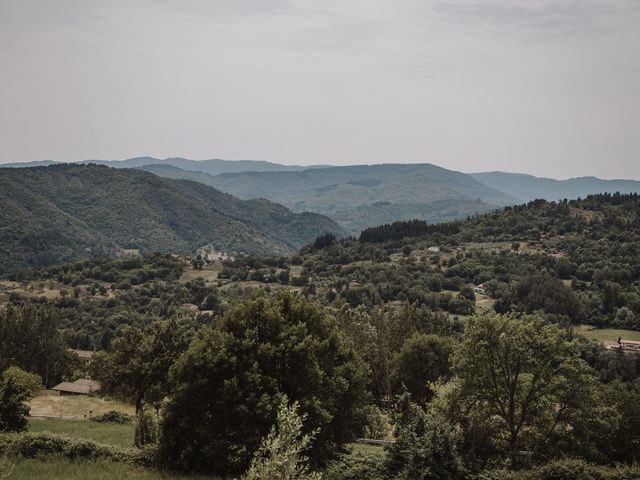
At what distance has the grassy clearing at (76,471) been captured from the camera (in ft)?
74.6

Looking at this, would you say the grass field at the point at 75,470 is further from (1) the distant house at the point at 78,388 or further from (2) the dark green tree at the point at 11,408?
(1) the distant house at the point at 78,388

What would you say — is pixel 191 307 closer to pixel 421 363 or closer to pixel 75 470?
pixel 421 363

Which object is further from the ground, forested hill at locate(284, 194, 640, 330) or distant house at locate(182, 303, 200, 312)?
forested hill at locate(284, 194, 640, 330)

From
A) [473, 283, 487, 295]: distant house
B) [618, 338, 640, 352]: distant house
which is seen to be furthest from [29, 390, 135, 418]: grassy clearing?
[473, 283, 487, 295]: distant house

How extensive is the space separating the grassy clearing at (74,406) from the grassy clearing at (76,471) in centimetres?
2608

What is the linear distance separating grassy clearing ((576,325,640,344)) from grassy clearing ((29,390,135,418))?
98690 millimetres

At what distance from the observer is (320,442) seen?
2794 centimetres

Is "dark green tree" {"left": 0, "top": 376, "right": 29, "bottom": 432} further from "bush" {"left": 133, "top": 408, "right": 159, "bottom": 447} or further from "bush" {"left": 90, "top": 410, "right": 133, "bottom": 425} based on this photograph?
"bush" {"left": 90, "top": 410, "right": 133, "bottom": 425}

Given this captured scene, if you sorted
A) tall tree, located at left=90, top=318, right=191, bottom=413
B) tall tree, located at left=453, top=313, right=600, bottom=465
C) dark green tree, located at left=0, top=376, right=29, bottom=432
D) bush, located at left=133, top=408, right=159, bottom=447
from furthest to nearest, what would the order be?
tall tree, located at left=90, top=318, right=191, bottom=413 < tall tree, located at left=453, top=313, right=600, bottom=465 < dark green tree, located at left=0, top=376, right=29, bottom=432 < bush, located at left=133, top=408, right=159, bottom=447

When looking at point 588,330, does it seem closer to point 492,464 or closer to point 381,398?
point 381,398

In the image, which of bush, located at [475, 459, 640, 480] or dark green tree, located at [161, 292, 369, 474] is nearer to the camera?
bush, located at [475, 459, 640, 480]

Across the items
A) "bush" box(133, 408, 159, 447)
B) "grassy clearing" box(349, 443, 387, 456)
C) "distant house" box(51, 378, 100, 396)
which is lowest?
"distant house" box(51, 378, 100, 396)

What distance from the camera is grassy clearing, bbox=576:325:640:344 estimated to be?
A: 115m

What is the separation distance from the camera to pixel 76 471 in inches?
936
